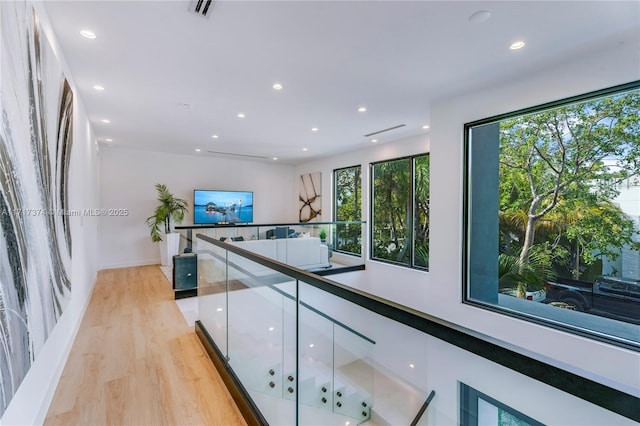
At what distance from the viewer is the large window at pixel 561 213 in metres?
2.58

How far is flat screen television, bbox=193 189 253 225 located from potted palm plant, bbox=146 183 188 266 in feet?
1.39

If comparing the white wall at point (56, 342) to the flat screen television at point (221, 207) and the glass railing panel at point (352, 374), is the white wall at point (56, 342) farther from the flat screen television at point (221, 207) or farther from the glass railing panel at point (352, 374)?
the flat screen television at point (221, 207)

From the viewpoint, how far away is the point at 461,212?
3557mm

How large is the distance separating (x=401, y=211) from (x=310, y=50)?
13.2 ft

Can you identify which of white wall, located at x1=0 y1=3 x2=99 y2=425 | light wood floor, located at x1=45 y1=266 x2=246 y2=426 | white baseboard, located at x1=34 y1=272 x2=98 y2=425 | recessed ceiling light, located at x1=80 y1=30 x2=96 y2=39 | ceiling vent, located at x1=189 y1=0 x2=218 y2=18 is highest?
recessed ceiling light, located at x1=80 y1=30 x2=96 y2=39

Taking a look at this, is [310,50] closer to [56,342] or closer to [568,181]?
[568,181]

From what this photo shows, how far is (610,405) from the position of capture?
0.51 meters

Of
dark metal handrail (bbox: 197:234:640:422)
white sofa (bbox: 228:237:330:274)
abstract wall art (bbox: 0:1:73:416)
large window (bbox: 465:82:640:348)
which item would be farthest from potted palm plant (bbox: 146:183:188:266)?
dark metal handrail (bbox: 197:234:640:422)

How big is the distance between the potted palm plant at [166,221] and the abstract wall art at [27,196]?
4.61 meters

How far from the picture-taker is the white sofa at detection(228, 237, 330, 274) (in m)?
5.31

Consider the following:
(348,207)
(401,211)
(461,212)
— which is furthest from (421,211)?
(348,207)

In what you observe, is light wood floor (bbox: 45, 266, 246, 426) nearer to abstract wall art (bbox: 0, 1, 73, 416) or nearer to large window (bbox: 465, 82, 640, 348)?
abstract wall art (bbox: 0, 1, 73, 416)

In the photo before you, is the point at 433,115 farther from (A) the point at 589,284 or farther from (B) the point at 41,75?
(B) the point at 41,75

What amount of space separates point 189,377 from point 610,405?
262 centimetres
